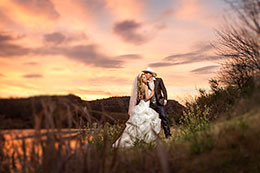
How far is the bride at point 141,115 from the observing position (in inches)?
321

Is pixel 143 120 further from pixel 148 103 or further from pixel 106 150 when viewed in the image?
pixel 106 150

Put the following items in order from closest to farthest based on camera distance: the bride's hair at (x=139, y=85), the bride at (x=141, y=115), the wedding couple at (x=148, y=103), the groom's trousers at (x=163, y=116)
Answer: the bride at (x=141, y=115) < the wedding couple at (x=148, y=103) < the bride's hair at (x=139, y=85) < the groom's trousers at (x=163, y=116)

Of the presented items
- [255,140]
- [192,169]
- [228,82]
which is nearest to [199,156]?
[192,169]

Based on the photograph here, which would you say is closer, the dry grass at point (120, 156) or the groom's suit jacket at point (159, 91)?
the dry grass at point (120, 156)

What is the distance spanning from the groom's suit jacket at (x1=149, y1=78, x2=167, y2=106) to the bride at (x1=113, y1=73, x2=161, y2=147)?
0.95 feet

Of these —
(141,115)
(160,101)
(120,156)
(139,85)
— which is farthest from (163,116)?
(120,156)

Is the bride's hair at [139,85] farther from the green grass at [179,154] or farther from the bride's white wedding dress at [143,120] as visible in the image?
the green grass at [179,154]

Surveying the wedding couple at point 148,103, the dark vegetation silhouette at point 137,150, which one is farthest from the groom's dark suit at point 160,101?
the dark vegetation silhouette at point 137,150

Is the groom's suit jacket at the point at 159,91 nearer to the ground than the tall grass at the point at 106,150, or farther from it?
farther from it

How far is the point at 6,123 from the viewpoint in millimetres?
3980

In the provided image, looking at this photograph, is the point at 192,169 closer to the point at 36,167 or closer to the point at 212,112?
the point at 36,167

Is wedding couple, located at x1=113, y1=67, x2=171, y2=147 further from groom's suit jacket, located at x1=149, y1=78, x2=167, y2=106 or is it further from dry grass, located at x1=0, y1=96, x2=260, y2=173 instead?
dry grass, located at x1=0, y1=96, x2=260, y2=173

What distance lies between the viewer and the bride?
8148mm

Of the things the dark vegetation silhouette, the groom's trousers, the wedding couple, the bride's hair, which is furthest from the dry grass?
the groom's trousers
